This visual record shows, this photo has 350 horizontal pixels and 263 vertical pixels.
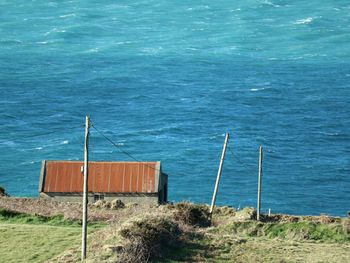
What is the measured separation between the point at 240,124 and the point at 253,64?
3356 cm

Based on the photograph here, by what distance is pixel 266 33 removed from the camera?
17588 cm

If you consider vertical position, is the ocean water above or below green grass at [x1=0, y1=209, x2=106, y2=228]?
below

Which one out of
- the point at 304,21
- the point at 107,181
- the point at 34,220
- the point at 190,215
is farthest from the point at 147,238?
the point at 304,21

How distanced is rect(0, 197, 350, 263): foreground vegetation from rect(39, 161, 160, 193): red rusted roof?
954 cm

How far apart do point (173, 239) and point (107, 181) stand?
20.4 meters

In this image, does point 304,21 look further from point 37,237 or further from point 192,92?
point 37,237

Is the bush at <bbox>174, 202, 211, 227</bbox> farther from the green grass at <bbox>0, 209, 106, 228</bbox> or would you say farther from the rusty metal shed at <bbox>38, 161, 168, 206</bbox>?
the rusty metal shed at <bbox>38, 161, 168, 206</bbox>

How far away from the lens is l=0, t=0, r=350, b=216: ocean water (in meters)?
104

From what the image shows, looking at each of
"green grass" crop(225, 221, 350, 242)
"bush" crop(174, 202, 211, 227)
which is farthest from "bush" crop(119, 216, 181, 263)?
"green grass" crop(225, 221, 350, 242)

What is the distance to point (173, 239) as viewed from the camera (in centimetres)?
4812

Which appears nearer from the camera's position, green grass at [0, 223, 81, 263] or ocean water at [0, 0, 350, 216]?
green grass at [0, 223, 81, 263]

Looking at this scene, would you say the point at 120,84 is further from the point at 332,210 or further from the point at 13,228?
the point at 13,228

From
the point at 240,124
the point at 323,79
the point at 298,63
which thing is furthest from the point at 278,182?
the point at 298,63

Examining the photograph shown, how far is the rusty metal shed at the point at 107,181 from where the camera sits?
67.1 meters
